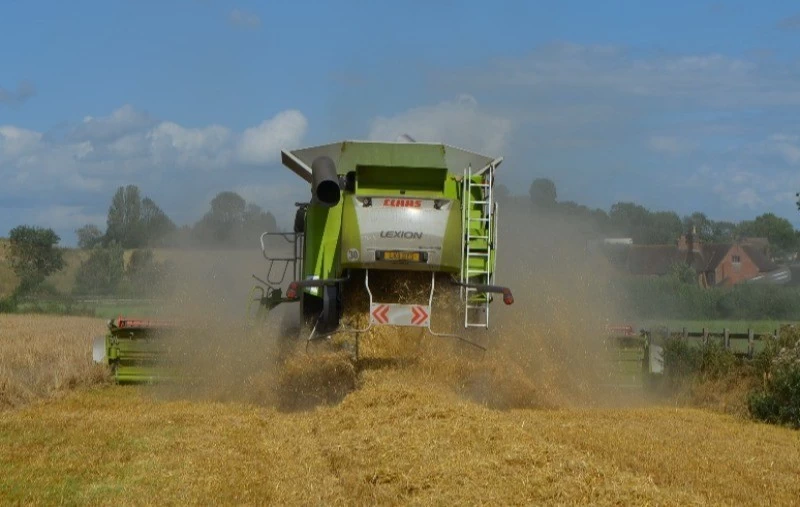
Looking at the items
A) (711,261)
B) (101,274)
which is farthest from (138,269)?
(711,261)

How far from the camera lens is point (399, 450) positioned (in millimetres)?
8023

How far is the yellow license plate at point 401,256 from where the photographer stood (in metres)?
11.0

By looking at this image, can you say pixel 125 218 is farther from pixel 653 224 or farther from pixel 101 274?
pixel 653 224

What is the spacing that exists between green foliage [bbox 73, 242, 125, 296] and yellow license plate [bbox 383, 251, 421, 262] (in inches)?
1507

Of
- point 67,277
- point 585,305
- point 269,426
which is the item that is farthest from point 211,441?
point 67,277

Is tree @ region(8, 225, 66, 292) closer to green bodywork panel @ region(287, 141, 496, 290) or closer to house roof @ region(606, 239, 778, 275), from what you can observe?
house roof @ region(606, 239, 778, 275)

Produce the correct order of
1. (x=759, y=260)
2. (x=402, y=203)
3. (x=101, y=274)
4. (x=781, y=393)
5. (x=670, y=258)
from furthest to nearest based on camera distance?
(x=759, y=260) < (x=670, y=258) < (x=101, y=274) < (x=781, y=393) < (x=402, y=203)

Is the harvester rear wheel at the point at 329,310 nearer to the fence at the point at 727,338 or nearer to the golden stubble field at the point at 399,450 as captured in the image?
the golden stubble field at the point at 399,450

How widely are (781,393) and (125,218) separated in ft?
169

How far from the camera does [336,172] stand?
11875 millimetres

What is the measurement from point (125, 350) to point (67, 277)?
3767 cm

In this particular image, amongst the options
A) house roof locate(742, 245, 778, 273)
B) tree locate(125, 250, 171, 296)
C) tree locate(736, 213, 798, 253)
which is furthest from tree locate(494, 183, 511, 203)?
tree locate(736, 213, 798, 253)

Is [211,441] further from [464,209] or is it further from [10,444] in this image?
[464,209]

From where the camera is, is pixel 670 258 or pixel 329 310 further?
pixel 670 258
